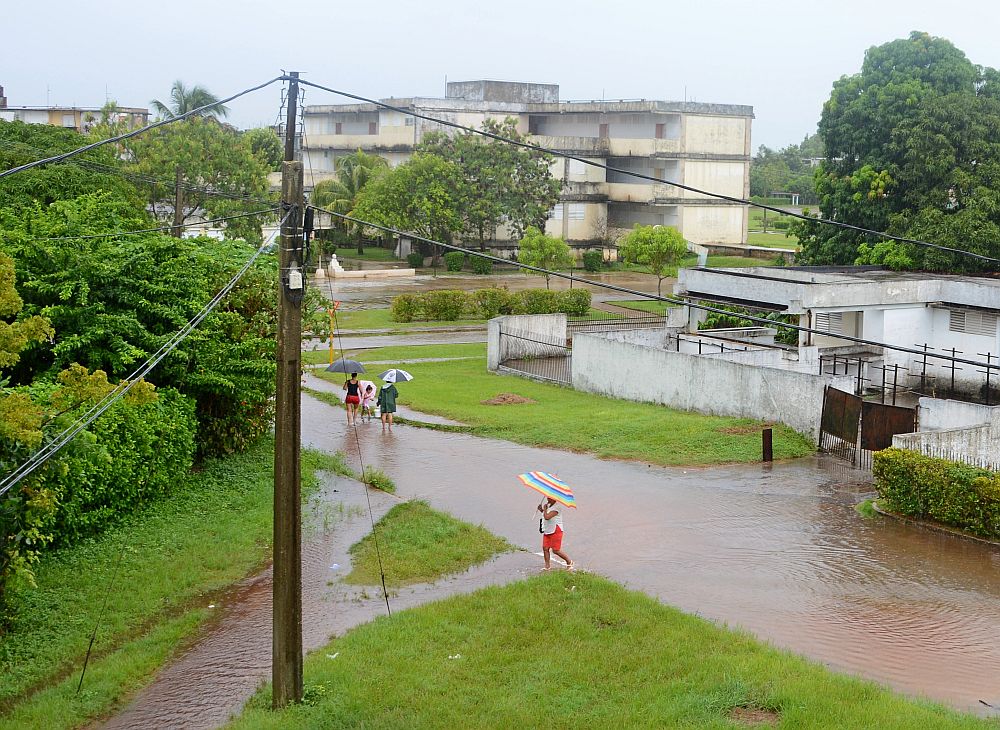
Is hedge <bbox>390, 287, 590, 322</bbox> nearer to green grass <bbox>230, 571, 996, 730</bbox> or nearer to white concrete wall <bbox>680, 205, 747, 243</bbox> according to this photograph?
white concrete wall <bbox>680, 205, 747, 243</bbox>

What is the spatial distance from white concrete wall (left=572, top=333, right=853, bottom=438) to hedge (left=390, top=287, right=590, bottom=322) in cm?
1479

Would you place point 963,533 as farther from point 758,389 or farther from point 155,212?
point 155,212

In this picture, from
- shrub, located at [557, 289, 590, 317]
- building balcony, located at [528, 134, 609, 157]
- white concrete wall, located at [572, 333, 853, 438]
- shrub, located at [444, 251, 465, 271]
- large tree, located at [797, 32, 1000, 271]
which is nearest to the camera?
white concrete wall, located at [572, 333, 853, 438]

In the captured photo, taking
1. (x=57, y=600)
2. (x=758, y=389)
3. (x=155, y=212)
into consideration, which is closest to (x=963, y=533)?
(x=758, y=389)

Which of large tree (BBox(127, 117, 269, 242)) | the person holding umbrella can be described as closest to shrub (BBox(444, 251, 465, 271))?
large tree (BBox(127, 117, 269, 242))

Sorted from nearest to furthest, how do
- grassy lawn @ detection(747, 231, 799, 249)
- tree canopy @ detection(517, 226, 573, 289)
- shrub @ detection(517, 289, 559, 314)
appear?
shrub @ detection(517, 289, 559, 314), tree canopy @ detection(517, 226, 573, 289), grassy lawn @ detection(747, 231, 799, 249)

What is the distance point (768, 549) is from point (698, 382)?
973 cm

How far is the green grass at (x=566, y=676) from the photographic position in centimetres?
1072

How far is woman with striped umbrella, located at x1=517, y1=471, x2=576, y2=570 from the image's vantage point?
15.1m

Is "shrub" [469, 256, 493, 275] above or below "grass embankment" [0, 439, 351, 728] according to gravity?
above

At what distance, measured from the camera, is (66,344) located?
1798 cm

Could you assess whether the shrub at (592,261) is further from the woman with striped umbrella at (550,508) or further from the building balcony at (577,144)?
the woman with striped umbrella at (550,508)

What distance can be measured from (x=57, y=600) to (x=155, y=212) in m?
40.4

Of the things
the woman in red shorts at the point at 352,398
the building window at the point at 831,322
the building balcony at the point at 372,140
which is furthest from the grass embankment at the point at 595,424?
the building balcony at the point at 372,140
